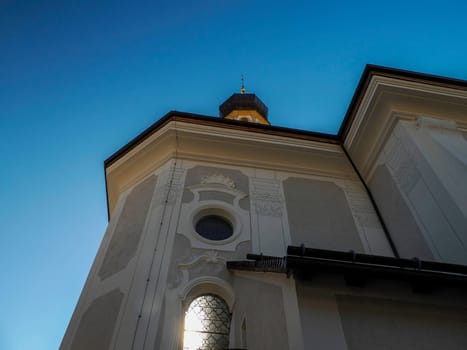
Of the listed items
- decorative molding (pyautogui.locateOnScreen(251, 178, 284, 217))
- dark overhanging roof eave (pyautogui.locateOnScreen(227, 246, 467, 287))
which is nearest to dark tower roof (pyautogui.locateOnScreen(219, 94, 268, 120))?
decorative molding (pyautogui.locateOnScreen(251, 178, 284, 217))

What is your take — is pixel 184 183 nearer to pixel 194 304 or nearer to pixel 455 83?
pixel 194 304

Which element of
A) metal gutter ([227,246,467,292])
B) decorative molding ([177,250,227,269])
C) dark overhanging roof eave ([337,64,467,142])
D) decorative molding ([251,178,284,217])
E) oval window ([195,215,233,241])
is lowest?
metal gutter ([227,246,467,292])

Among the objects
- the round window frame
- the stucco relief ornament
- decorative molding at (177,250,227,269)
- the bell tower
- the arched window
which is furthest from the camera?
the bell tower

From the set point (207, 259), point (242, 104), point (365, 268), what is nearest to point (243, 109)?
point (242, 104)

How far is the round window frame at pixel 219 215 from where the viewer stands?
7.04 m

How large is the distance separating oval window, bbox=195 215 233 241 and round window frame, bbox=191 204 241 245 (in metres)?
0.06

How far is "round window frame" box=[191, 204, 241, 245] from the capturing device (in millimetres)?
7043

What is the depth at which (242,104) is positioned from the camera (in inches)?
758

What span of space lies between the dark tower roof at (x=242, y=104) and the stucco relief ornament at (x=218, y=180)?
35.7 feet

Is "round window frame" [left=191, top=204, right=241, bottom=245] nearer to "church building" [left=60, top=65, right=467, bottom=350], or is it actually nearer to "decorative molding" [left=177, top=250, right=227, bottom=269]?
"church building" [left=60, top=65, right=467, bottom=350]

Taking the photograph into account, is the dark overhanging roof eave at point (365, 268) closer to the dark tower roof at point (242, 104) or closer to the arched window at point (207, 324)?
the arched window at point (207, 324)

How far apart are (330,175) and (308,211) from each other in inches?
65.7

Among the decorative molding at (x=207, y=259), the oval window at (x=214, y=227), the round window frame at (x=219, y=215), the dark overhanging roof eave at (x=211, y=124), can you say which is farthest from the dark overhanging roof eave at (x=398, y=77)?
the decorative molding at (x=207, y=259)

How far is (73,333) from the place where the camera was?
5.99 m
